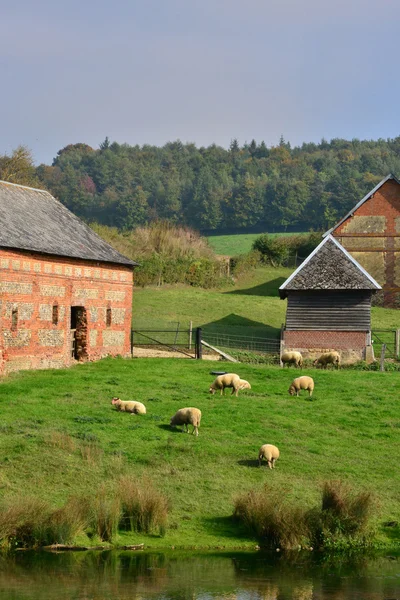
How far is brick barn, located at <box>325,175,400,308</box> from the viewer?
60469 millimetres

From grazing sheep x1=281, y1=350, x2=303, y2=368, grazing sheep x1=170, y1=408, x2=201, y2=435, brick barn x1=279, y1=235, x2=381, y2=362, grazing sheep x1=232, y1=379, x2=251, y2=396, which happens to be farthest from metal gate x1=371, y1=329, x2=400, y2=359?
grazing sheep x1=170, y1=408, x2=201, y2=435

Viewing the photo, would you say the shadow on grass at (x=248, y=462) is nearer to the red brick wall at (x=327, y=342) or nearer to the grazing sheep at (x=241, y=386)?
the grazing sheep at (x=241, y=386)

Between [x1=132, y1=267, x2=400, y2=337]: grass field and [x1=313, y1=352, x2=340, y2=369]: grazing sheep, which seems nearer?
[x1=313, y1=352, x2=340, y2=369]: grazing sheep

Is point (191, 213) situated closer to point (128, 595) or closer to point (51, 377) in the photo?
point (51, 377)

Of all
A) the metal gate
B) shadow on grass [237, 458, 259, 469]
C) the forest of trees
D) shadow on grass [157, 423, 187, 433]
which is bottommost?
shadow on grass [237, 458, 259, 469]

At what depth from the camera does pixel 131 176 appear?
172 meters

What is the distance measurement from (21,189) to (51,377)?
1113 centimetres

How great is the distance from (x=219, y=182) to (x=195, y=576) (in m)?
149

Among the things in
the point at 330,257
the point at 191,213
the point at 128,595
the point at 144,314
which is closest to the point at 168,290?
the point at 144,314

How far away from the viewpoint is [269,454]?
81.6ft

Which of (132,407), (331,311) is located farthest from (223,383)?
(331,311)

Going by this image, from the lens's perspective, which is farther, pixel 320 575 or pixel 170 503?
pixel 170 503

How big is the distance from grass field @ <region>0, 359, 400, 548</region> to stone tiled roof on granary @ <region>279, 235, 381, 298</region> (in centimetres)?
931

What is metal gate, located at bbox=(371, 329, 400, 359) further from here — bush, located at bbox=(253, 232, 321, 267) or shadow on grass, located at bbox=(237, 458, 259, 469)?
bush, located at bbox=(253, 232, 321, 267)
